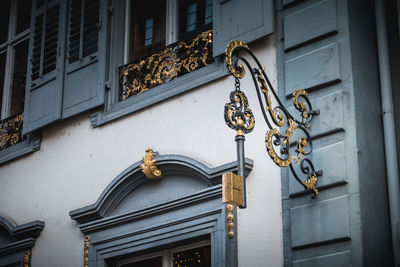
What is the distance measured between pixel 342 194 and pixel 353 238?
0.36m

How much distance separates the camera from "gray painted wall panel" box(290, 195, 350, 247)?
6.09m

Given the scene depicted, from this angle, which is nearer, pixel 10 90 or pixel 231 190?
pixel 231 190

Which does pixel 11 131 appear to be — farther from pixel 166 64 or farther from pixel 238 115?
pixel 238 115

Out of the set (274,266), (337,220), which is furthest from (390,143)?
(274,266)

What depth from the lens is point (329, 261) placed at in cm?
608

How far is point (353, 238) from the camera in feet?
19.7

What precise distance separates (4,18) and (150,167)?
414 centimetres

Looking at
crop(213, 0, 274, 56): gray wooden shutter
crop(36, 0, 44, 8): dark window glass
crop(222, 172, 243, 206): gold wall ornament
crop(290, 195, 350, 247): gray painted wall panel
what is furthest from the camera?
crop(36, 0, 44, 8): dark window glass

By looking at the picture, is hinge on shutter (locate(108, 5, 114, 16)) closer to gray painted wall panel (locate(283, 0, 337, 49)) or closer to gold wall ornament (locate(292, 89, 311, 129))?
gray painted wall panel (locate(283, 0, 337, 49))

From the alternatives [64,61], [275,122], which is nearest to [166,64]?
[64,61]

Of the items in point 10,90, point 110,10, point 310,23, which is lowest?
point 310,23

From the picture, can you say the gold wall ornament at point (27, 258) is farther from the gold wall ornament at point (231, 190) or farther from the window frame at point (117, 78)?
the gold wall ornament at point (231, 190)

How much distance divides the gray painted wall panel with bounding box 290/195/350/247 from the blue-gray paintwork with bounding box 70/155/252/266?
641 millimetres

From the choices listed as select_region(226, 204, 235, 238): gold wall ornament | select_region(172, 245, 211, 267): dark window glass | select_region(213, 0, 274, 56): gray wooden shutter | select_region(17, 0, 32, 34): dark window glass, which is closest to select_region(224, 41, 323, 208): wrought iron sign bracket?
select_region(226, 204, 235, 238): gold wall ornament
